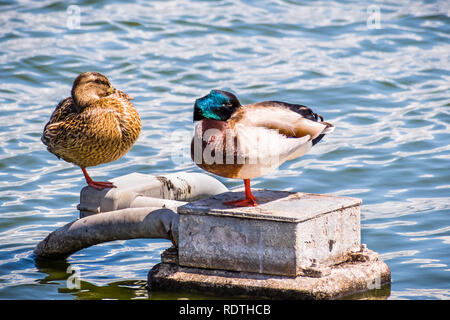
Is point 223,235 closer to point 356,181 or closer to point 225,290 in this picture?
point 225,290

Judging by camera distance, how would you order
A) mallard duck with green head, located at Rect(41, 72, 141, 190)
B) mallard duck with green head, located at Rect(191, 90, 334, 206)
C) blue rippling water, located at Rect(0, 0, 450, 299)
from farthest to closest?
1. blue rippling water, located at Rect(0, 0, 450, 299)
2. mallard duck with green head, located at Rect(41, 72, 141, 190)
3. mallard duck with green head, located at Rect(191, 90, 334, 206)

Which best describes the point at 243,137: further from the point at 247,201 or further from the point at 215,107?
the point at 247,201

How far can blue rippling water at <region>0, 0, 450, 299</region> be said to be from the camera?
743 cm

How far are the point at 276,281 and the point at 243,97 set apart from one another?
7260mm

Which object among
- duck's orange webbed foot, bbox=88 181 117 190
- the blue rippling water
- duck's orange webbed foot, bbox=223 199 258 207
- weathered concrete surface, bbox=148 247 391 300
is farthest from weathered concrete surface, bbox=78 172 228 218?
duck's orange webbed foot, bbox=223 199 258 207

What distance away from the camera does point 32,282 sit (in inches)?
267

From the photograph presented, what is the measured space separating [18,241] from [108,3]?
1023 cm

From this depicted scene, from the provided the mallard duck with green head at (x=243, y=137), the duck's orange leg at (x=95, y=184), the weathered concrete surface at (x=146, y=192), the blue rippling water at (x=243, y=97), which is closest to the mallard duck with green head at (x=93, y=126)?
the duck's orange leg at (x=95, y=184)

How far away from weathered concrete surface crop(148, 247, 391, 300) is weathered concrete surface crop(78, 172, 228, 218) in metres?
0.78

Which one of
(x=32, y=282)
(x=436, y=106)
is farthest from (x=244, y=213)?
(x=436, y=106)

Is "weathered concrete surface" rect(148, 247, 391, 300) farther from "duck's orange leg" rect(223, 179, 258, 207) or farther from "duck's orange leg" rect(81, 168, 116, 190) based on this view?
"duck's orange leg" rect(81, 168, 116, 190)

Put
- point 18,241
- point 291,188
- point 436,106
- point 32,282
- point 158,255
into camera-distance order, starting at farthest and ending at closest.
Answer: point 436,106, point 291,188, point 18,241, point 158,255, point 32,282

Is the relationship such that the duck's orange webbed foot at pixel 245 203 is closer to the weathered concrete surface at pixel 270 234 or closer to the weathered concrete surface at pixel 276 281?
the weathered concrete surface at pixel 270 234
